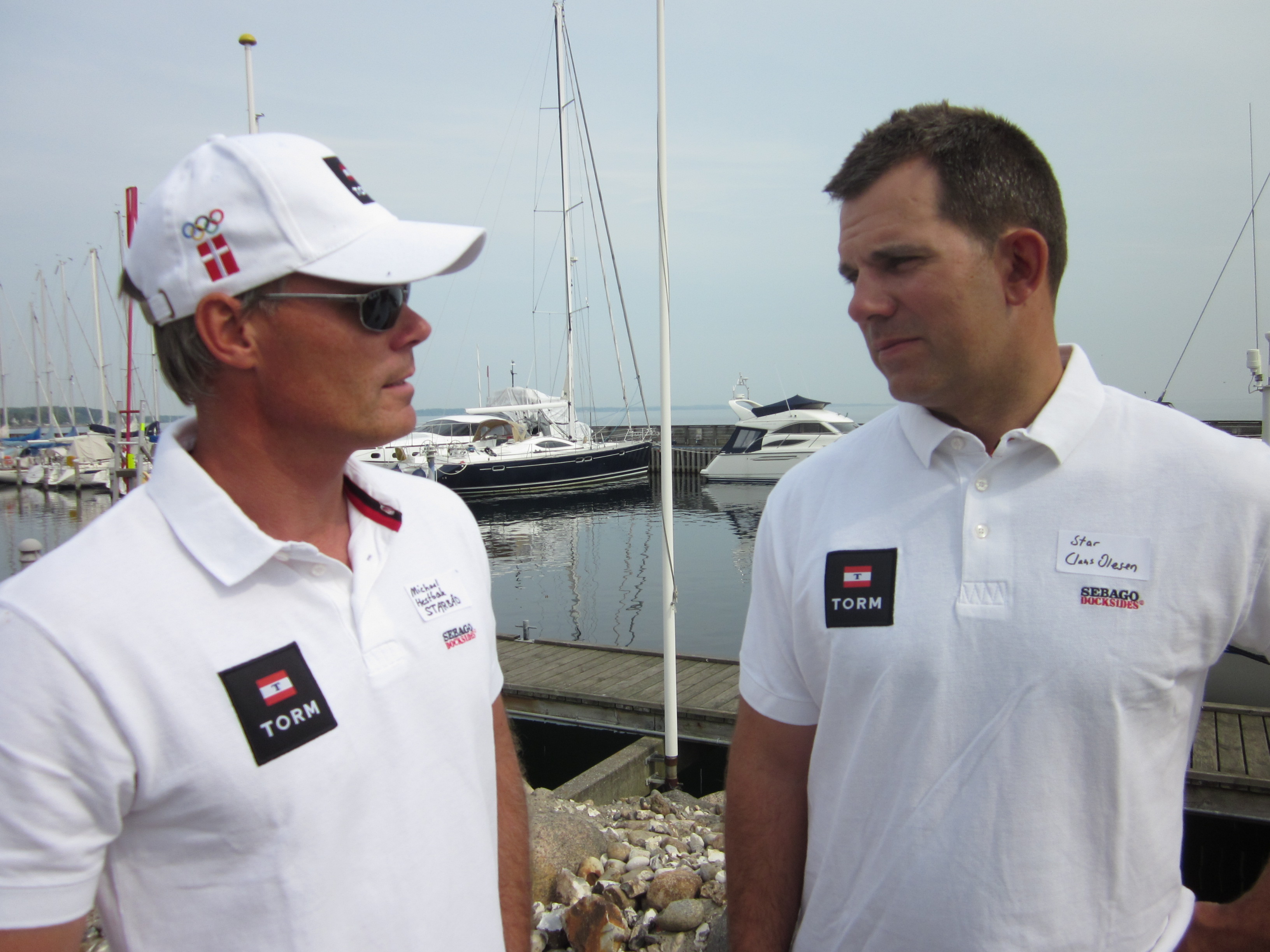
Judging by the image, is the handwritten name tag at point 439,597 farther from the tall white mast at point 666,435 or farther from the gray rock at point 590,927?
the tall white mast at point 666,435

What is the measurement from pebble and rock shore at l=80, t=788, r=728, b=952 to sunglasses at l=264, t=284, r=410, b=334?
2.88 m

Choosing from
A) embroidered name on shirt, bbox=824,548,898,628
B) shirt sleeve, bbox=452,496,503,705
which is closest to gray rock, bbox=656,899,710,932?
shirt sleeve, bbox=452,496,503,705

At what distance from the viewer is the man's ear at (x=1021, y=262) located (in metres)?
1.77

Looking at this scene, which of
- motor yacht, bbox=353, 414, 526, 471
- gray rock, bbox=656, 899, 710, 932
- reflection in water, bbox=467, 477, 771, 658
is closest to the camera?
gray rock, bbox=656, 899, 710, 932

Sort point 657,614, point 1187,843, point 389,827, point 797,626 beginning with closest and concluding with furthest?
1. point 389,827
2. point 797,626
3. point 1187,843
4. point 657,614

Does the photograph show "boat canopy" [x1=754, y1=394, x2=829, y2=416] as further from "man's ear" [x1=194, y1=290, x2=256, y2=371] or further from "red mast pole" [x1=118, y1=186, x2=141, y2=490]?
"man's ear" [x1=194, y1=290, x2=256, y2=371]

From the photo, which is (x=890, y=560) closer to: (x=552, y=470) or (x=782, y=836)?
(x=782, y=836)

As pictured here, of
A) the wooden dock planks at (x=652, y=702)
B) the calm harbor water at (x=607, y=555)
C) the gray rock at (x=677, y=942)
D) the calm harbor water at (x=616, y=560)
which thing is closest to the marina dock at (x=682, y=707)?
the wooden dock planks at (x=652, y=702)

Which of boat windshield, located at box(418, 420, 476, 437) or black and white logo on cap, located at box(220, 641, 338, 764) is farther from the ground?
black and white logo on cap, located at box(220, 641, 338, 764)

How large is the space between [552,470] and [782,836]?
3321 cm

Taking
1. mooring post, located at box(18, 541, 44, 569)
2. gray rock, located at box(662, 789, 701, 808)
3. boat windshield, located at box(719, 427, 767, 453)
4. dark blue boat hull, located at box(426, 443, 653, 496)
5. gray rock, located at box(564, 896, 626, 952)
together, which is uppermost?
mooring post, located at box(18, 541, 44, 569)

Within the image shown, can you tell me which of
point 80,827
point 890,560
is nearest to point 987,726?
point 890,560

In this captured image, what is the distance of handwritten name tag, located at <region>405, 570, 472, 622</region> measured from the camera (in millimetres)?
1685

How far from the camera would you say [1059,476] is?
1706mm
